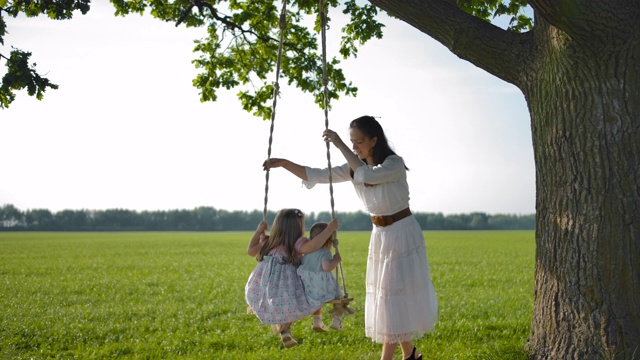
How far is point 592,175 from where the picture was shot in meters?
6.53

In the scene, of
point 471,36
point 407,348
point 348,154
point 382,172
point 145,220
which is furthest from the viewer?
point 145,220

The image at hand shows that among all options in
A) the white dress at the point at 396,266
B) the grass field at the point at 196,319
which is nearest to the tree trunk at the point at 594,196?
the grass field at the point at 196,319

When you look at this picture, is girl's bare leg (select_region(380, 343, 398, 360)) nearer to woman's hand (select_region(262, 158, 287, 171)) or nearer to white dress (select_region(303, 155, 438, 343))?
white dress (select_region(303, 155, 438, 343))

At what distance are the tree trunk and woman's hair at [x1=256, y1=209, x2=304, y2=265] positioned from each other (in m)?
2.50

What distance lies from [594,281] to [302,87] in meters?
8.10

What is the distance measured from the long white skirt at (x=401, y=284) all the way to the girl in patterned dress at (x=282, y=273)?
539 mm

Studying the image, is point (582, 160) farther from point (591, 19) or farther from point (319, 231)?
point (319, 231)

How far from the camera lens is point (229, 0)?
13.5 meters

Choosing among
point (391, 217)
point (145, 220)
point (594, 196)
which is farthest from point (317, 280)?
point (145, 220)

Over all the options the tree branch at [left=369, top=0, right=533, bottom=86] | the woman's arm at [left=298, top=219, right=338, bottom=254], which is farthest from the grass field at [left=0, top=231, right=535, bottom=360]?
the tree branch at [left=369, top=0, right=533, bottom=86]

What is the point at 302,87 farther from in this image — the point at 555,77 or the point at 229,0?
the point at 555,77

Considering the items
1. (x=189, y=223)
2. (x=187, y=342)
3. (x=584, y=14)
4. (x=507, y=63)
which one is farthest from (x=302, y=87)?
(x=189, y=223)

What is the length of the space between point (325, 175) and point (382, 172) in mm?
→ 927

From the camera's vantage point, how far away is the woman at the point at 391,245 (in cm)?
649
